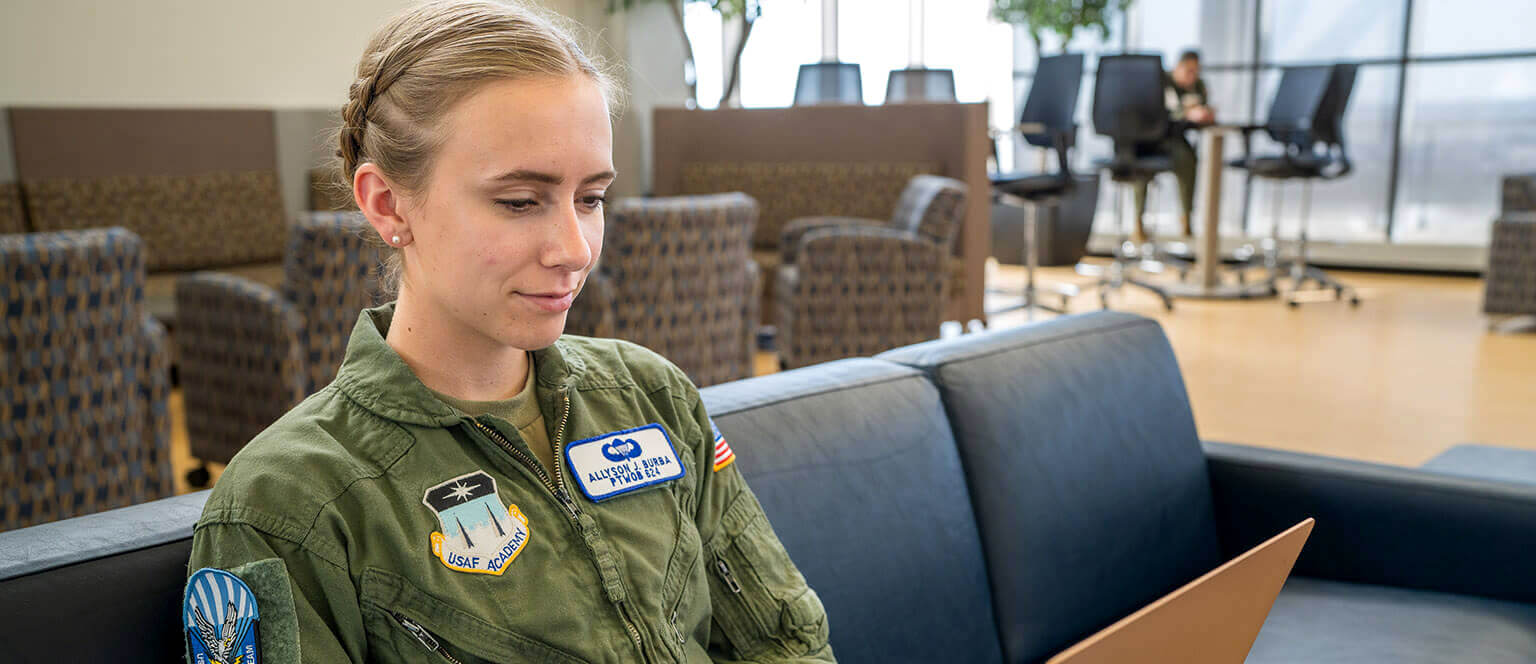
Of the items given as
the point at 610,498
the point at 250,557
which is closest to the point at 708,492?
the point at 610,498

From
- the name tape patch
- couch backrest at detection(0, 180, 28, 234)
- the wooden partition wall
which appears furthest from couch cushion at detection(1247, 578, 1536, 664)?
couch backrest at detection(0, 180, 28, 234)

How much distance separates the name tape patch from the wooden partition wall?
3.93 m

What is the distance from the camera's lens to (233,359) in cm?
301

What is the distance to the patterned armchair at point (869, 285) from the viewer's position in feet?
13.1

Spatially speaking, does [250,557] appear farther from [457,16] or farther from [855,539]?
[855,539]

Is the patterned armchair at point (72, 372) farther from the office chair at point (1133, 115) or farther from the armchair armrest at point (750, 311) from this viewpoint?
the office chair at point (1133, 115)

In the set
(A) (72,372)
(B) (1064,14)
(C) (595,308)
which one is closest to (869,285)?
(C) (595,308)

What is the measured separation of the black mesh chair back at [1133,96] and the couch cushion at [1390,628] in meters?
4.63

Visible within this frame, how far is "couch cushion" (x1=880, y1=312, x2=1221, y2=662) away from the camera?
145cm

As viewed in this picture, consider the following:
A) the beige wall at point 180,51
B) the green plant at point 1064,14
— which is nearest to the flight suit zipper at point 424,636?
the beige wall at point 180,51

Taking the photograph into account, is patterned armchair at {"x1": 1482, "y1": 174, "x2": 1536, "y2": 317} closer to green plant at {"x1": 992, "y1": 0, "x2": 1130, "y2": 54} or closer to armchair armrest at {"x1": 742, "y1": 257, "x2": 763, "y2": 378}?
green plant at {"x1": 992, "y1": 0, "x2": 1130, "y2": 54}

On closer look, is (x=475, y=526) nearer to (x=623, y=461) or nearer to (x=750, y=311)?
(x=623, y=461)

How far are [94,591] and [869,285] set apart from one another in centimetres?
334

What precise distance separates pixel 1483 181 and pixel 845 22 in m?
4.51
